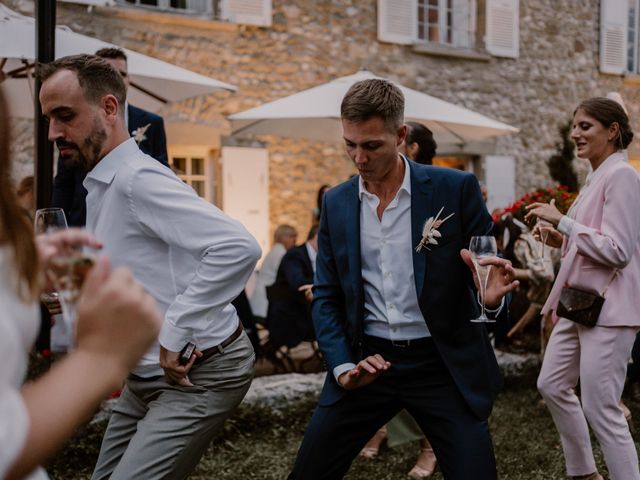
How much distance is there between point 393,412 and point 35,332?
202cm

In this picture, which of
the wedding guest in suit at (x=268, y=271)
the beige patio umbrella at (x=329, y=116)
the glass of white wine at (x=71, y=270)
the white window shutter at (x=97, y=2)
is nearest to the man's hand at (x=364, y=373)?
the glass of white wine at (x=71, y=270)

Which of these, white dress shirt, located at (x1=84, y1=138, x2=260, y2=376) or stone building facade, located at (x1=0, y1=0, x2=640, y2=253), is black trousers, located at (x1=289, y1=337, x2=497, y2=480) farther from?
stone building facade, located at (x1=0, y1=0, x2=640, y2=253)

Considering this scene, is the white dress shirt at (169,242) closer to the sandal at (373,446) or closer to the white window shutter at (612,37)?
the sandal at (373,446)

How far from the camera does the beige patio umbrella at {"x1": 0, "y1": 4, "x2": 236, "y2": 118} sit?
6137mm

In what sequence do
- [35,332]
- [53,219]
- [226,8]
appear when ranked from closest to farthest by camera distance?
[35,332] < [53,219] < [226,8]

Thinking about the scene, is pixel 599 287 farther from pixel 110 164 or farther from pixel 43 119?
pixel 43 119

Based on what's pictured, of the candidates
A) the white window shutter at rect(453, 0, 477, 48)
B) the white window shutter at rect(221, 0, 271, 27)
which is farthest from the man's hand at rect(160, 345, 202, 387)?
the white window shutter at rect(453, 0, 477, 48)

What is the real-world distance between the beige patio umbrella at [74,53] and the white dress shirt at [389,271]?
3863 mm

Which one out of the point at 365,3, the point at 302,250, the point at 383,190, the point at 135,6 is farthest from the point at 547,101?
the point at 383,190

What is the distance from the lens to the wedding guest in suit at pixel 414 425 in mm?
4945

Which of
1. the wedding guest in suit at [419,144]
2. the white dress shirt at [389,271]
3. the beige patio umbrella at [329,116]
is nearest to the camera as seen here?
the white dress shirt at [389,271]

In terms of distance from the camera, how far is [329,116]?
328 inches

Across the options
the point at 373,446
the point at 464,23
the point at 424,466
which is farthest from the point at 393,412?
the point at 464,23

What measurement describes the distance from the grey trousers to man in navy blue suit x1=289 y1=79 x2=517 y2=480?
0.39 meters
